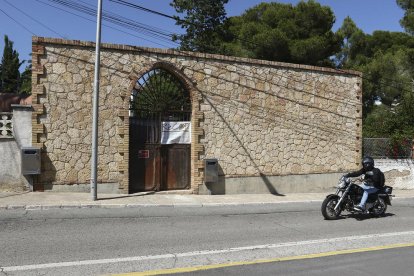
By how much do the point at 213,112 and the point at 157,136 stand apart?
216 cm

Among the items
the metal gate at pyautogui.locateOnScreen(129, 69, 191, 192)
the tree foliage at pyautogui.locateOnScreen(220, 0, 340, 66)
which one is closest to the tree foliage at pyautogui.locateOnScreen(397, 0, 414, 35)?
the tree foliage at pyautogui.locateOnScreen(220, 0, 340, 66)

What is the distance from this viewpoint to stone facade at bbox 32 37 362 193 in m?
13.2

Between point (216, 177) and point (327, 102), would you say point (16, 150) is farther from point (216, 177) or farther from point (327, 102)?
point (327, 102)

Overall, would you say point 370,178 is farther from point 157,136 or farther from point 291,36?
point 291,36

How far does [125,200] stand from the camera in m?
12.6

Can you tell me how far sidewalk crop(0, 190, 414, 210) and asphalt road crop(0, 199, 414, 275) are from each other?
1.77 ft

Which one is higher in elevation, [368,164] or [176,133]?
[176,133]

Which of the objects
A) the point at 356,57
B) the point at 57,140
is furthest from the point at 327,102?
the point at 356,57

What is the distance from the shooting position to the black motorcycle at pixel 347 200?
10359mm

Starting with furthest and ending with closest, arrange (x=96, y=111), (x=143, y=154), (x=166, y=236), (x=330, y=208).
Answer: (x=143, y=154) → (x=96, y=111) → (x=330, y=208) → (x=166, y=236)

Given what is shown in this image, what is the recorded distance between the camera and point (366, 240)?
8.17 meters

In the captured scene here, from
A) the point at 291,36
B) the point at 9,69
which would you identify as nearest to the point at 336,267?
the point at 291,36

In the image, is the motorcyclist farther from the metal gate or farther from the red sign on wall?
the red sign on wall

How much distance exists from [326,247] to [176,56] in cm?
915
